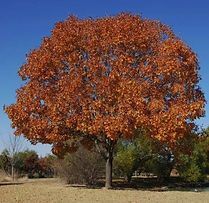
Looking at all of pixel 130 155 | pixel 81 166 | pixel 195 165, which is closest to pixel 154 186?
pixel 130 155

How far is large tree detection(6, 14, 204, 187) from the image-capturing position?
2455 centimetres

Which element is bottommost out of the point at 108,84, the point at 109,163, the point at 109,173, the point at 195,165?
the point at 109,173

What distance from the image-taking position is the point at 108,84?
25.1 meters

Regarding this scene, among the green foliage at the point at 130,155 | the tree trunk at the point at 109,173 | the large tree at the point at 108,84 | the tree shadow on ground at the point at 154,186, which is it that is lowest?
the tree shadow on ground at the point at 154,186

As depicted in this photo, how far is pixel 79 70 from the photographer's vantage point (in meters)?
26.1

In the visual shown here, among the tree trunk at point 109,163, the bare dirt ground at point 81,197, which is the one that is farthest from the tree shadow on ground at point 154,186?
the bare dirt ground at point 81,197

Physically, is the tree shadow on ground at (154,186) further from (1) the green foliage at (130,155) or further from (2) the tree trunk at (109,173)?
(1) the green foliage at (130,155)

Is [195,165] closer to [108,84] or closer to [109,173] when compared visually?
[109,173]

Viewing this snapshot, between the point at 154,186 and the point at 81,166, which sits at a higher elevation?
the point at 81,166

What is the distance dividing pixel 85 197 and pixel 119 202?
2.07 meters

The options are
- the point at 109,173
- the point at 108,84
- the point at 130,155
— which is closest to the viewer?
the point at 108,84

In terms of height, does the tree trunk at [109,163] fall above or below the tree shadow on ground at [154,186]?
above

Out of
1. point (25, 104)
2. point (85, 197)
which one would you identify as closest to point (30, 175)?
point (25, 104)

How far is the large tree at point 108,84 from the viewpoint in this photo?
80.5 feet
